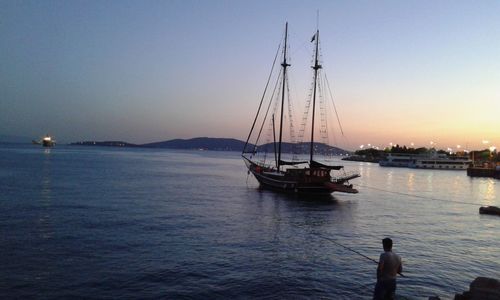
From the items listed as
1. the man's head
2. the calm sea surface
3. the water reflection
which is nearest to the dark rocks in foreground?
the man's head

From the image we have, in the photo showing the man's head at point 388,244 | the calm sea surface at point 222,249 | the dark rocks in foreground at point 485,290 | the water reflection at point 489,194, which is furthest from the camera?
the water reflection at point 489,194

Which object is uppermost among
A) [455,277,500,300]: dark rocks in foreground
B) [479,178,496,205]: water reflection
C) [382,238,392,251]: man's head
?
[382,238,392,251]: man's head

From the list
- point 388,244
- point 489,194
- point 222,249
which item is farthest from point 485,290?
point 489,194

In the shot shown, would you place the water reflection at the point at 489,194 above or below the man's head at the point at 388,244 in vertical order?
below

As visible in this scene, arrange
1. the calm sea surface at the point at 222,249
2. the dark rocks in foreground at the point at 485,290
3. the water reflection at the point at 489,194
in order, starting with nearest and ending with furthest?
the dark rocks in foreground at the point at 485,290
the calm sea surface at the point at 222,249
the water reflection at the point at 489,194

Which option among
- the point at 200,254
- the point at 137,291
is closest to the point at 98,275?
the point at 137,291

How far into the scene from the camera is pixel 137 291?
16203 millimetres

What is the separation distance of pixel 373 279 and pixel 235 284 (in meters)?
6.59

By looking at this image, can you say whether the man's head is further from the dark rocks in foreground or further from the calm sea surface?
the calm sea surface

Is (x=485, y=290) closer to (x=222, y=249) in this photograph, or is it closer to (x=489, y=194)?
(x=222, y=249)

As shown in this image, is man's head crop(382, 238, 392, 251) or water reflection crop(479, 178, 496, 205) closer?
man's head crop(382, 238, 392, 251)

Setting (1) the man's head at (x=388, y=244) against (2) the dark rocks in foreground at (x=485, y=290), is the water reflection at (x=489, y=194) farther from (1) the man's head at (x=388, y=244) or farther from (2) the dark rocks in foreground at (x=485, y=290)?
(1) the man's head at (x=388, y=244)

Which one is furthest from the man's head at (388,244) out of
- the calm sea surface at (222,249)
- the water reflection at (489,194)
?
the water reflection at (489,194)

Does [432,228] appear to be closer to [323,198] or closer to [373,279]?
[373,279]
